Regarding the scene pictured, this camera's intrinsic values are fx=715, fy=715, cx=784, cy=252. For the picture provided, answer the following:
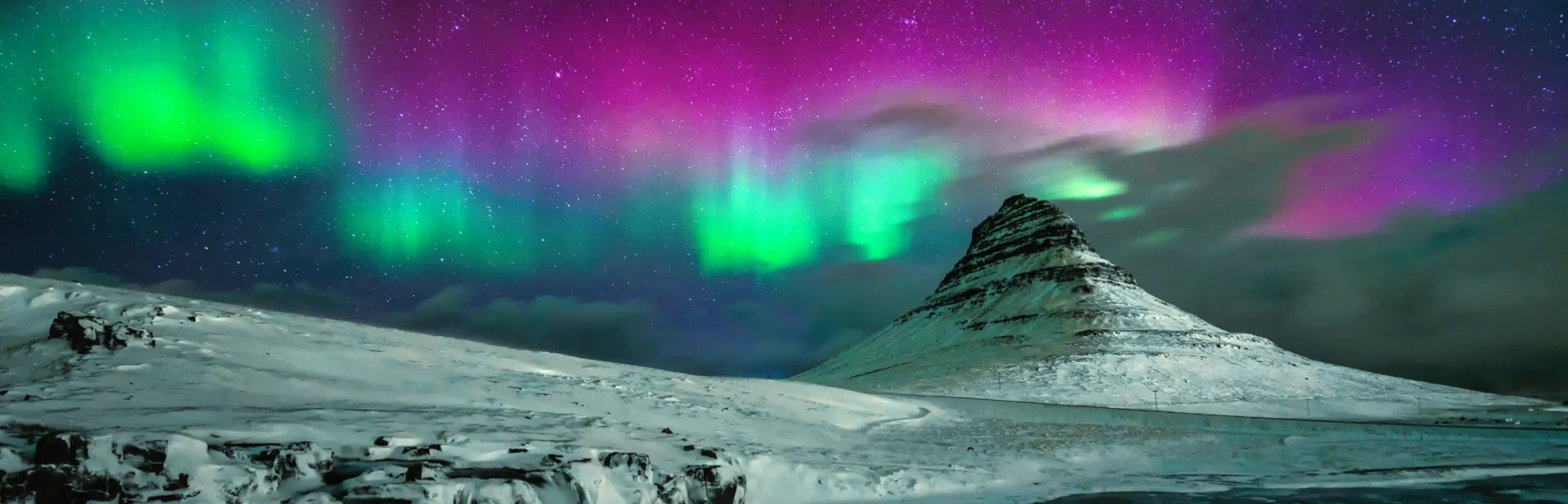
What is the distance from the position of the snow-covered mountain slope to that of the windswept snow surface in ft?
110

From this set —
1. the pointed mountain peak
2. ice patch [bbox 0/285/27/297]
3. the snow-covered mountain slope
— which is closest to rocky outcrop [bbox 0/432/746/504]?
ice patch [bbox 0/285/27/297]

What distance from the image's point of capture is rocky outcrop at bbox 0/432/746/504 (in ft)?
23.9

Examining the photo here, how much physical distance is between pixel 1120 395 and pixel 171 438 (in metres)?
70.4

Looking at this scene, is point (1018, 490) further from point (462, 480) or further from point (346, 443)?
point (346, 443)

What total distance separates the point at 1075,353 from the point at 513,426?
91.5 m

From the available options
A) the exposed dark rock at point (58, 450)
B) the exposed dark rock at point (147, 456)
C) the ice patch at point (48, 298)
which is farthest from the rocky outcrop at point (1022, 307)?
the exposed dark rock at point (58, 450)

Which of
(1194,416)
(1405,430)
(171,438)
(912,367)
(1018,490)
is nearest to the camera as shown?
(171,438)

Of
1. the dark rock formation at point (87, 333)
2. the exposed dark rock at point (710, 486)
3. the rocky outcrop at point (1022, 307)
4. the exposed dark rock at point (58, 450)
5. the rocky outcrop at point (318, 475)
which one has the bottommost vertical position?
the exposed dark rock at point (710, 486)

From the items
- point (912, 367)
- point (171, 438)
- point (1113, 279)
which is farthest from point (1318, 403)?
point (1113, 279)

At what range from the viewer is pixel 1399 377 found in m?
88.4

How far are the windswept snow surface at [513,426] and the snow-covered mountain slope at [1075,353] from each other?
33.7 m

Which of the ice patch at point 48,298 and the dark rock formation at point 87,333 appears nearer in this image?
the dark rock formation at point 87,333

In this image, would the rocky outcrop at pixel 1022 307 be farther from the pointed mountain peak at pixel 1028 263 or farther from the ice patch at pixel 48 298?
the ice patch at pixel 48 298

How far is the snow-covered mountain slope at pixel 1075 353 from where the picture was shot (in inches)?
2564
